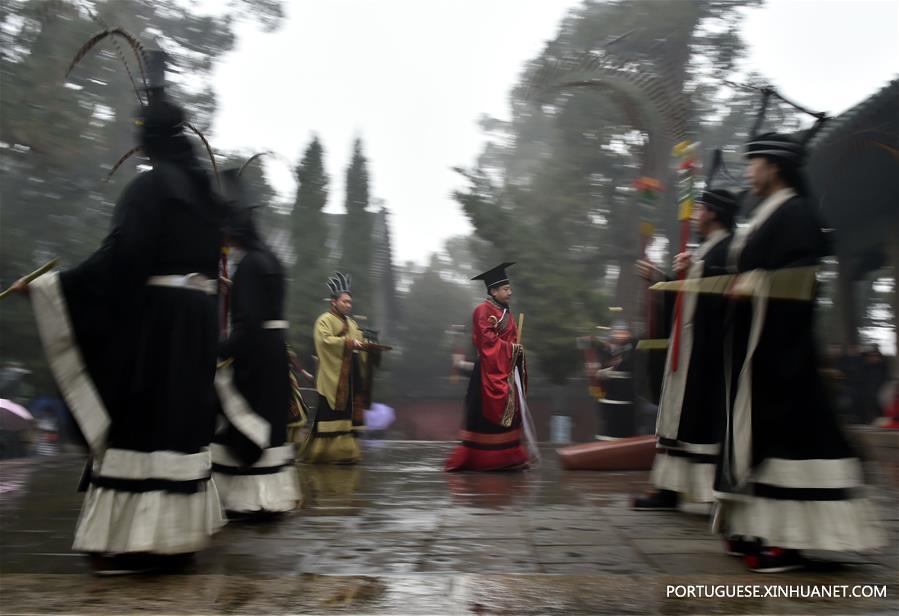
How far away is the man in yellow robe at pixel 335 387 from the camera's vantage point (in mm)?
9266

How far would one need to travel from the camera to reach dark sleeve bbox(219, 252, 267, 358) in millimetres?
5645

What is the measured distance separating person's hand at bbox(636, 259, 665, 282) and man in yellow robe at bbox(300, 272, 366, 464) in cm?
411

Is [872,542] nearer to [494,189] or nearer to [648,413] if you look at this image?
[648,413]

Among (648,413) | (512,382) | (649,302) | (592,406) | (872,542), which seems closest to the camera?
(872,542)

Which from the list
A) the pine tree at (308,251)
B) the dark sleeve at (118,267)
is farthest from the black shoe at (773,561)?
the pine tree at (308,251)

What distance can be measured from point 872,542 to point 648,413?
1114 cm

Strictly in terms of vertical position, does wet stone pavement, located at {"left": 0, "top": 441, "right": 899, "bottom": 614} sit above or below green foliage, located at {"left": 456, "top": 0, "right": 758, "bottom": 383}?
below

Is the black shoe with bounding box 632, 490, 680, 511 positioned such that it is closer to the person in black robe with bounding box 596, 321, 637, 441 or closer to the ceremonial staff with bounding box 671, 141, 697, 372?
the ceremonial staff with bounding box 671, 141, 697, 372

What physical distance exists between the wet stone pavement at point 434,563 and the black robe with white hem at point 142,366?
0.85ft

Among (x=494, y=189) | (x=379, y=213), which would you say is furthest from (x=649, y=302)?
(x=379, y=213)

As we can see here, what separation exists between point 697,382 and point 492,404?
3150mm

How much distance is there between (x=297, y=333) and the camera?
21969mm

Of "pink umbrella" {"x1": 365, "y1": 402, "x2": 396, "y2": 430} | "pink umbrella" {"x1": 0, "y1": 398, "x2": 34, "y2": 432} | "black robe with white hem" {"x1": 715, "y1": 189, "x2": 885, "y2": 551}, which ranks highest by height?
"black robe with white hem" {"x1": 715, "y1": 189, "x2": 885, "y2": 551}

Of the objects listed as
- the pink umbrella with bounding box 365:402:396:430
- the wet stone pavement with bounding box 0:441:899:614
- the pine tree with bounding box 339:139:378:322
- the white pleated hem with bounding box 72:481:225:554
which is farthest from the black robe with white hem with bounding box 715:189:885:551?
the pine tree with bounding box 339:139:378:322
